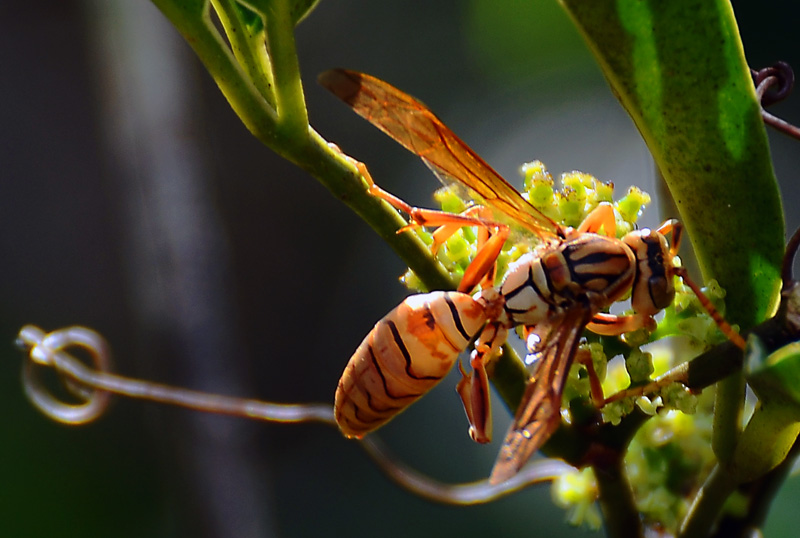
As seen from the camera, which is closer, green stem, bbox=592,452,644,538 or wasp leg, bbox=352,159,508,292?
green stem, bbox=592,452,644,538

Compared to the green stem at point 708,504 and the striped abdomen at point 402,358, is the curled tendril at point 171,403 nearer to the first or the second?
the striped abdomen at point 402,358

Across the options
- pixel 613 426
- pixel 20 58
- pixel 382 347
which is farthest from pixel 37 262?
pixel 613 426

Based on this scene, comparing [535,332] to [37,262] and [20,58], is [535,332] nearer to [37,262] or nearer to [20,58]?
[37,262]

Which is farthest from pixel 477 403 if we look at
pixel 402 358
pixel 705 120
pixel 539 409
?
pixel 705 120

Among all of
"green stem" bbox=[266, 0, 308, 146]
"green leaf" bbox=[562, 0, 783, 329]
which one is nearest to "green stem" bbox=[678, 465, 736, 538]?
"green leaf" bbox=[562, 0, 783, 329]

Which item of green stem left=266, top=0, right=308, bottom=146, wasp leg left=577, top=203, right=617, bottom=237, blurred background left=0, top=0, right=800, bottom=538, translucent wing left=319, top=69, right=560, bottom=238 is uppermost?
green stem left=266, top=0, right=308, bottom=146

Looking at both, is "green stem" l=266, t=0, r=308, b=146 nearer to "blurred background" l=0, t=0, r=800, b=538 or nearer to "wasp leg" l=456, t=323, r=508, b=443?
"wasp leg" l=456, t=323, r=508, b=443

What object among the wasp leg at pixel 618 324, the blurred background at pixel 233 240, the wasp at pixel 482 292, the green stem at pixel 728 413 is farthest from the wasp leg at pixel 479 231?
the blurred background at pixel 233 240
